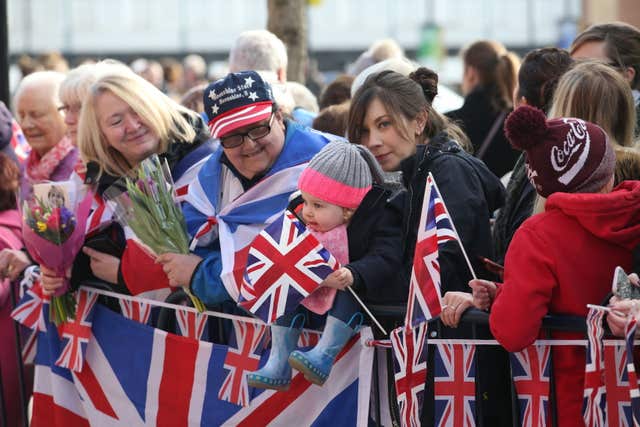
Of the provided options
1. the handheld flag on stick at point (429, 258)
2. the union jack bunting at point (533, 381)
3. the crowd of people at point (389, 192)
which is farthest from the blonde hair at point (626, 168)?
the union jack bunting at point (533, 381)

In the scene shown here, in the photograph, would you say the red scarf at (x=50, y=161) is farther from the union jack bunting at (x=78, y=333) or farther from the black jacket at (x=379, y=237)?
the black jacket at (x=379, y=237)

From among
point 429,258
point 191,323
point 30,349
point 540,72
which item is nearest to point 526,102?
point 540,72

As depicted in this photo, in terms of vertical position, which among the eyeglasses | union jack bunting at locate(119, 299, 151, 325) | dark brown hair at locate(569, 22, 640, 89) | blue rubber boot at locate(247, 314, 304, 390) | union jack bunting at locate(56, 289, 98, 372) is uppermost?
dark brown hair at locate(569, 22, 640, 89)

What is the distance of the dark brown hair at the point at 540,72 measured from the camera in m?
5.12

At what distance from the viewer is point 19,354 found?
587 centimetres

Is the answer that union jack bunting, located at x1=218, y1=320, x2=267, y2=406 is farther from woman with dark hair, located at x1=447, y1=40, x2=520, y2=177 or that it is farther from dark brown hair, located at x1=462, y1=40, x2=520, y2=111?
dark brown hair, located at x1=462, y1=40, x2=520, y2=111

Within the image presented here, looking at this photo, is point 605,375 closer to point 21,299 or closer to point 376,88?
point 376,88

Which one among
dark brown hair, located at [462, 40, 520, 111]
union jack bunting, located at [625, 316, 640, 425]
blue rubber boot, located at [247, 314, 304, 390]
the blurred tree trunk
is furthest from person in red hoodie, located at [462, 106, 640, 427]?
the blurred tree trunk

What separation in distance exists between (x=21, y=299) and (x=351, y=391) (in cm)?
212

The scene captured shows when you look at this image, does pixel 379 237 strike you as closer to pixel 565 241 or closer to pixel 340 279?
pixel 340 279

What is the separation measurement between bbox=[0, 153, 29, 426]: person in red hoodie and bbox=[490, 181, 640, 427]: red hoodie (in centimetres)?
304

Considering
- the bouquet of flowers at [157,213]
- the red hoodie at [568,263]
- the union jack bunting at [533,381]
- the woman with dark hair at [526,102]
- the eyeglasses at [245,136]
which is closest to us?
the red hoodie at [568,263]

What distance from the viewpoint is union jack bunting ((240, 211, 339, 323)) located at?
4.18 metres

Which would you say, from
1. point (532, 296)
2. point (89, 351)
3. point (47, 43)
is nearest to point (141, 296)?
point (89, 351)
